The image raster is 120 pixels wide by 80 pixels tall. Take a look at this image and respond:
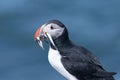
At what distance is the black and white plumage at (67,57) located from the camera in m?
2.91

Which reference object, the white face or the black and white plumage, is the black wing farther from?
the white face

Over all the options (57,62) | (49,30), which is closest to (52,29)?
(49,30)

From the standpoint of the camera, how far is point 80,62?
2.95 metres

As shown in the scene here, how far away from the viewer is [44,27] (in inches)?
114

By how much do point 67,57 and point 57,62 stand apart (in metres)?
0.06

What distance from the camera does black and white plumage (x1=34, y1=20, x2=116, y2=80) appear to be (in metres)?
2.91

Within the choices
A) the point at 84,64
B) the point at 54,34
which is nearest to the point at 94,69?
the point at 84,64

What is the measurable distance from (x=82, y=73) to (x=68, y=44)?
0.14m

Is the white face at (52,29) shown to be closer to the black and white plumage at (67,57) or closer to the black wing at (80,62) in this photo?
the black and white plumage at (67,57)

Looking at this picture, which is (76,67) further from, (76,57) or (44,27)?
(44,27)

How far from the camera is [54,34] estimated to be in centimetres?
292

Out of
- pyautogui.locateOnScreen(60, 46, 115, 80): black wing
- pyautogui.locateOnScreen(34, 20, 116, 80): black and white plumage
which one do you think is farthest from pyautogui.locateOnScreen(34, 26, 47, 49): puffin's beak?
pyautogui.locateOnScreen(60, 46, 115, 80): black wing

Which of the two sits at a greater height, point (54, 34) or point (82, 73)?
point (54, 34)

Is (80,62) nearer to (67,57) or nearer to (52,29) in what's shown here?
(67,57)
